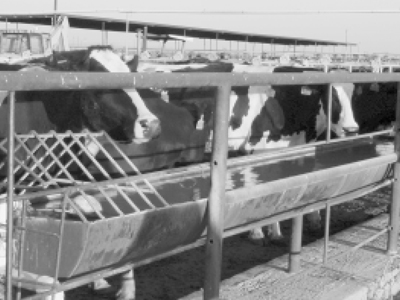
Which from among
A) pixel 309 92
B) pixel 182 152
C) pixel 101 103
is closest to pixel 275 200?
pixel 101 103

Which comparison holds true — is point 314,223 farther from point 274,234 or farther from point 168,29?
point 168,29

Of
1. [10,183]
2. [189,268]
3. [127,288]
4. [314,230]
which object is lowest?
[314,230]

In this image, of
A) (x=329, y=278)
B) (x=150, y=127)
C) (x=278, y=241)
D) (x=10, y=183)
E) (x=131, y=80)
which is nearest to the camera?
(x=10, y=183)

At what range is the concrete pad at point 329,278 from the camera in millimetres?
3020

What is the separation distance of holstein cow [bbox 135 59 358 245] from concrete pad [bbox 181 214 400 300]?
3.23m

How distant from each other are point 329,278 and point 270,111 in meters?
4.72

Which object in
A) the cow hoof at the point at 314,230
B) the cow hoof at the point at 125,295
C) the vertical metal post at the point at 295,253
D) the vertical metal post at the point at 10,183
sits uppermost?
the vertical metal post at the point at 10,183

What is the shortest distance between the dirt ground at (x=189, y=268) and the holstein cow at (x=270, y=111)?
1149mm

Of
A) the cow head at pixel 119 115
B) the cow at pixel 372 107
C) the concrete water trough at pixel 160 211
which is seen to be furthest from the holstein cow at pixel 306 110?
the concrete water trough at pixel 160 211

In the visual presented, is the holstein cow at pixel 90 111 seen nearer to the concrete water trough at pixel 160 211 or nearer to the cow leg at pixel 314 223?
the concrete water trough at pixel 160 211

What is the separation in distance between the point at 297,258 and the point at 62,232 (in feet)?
5.59

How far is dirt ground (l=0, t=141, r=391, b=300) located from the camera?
443cm

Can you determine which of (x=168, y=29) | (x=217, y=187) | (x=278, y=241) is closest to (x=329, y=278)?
(x=217, y=187)

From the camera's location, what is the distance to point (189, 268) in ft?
16.5
